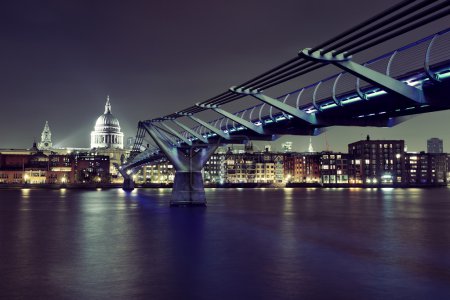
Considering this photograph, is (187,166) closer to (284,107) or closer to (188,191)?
(188,191)

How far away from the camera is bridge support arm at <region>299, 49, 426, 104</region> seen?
Answer: 29.0 m

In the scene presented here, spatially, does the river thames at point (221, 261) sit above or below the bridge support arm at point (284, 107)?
below

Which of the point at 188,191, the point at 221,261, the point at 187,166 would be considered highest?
the point at 187,166

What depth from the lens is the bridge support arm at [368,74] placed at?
2903 cm

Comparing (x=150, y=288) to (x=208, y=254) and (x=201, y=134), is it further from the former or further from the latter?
(x=201, y=134)

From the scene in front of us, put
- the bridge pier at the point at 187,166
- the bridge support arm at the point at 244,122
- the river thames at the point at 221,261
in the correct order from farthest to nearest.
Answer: the bridge pier at the point at 187,166 → the bridge support arm at the point at 244,122 → the river thames at the point at 221,261

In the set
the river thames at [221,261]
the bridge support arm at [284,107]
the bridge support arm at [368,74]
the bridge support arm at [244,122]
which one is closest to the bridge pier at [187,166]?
the bridge support arm at [244,122]

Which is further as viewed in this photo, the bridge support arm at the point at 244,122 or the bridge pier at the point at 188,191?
the bridge pier at the point at 188,191

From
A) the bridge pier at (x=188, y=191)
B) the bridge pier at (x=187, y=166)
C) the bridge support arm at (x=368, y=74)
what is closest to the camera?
the bridge support arm at (x=368, y=74)

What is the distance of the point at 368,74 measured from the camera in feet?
95.0

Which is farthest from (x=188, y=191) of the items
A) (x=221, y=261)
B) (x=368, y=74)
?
(x=368, y=74)

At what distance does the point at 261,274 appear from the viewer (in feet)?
78.8

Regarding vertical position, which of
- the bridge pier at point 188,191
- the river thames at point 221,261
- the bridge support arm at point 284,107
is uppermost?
the bridge support arm at point 284,107

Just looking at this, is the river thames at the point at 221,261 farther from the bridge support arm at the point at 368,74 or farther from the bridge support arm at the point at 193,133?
the bridge support arm at the point at 193,133
